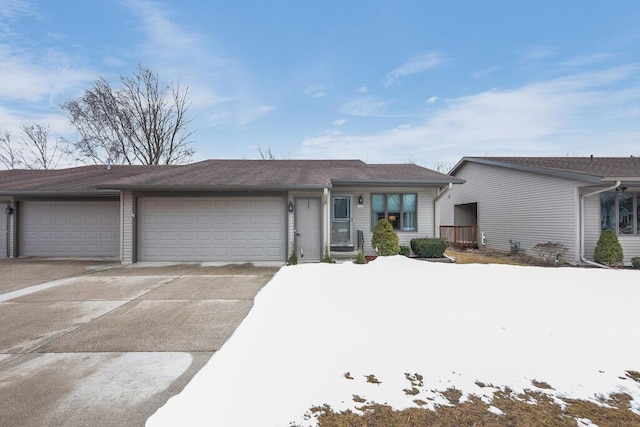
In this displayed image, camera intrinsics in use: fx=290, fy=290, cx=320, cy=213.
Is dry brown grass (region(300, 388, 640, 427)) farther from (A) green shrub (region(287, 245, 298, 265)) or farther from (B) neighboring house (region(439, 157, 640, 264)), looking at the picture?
(B) neighboring house (region(439, 157, 640, 264))

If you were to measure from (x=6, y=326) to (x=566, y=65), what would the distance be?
65.6 feet

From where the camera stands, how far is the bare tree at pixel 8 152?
2137 centimetres

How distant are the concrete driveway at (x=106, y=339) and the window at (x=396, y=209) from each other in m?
5.10

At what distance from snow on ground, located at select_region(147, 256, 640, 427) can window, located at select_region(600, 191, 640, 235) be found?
12.4 feet

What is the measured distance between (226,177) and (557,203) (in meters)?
11.1

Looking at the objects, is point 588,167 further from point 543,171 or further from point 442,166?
point 442,166

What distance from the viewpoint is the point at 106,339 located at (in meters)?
3.59

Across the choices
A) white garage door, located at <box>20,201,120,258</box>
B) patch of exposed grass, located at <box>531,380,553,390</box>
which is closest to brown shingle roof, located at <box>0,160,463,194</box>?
white garage door, located at <box>20,201,120,258</box>

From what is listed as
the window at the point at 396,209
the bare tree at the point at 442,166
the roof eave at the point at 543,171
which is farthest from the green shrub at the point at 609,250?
the bare tree at the point at 442,166

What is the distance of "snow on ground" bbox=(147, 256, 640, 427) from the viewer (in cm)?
244

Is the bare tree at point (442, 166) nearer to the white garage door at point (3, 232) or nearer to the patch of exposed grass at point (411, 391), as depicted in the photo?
the patch of exposed grass at point (411, 391)

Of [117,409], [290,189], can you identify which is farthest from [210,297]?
[290,189]

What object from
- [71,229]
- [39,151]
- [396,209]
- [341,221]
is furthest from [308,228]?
[39,151]

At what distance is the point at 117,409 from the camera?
227 centimetres
